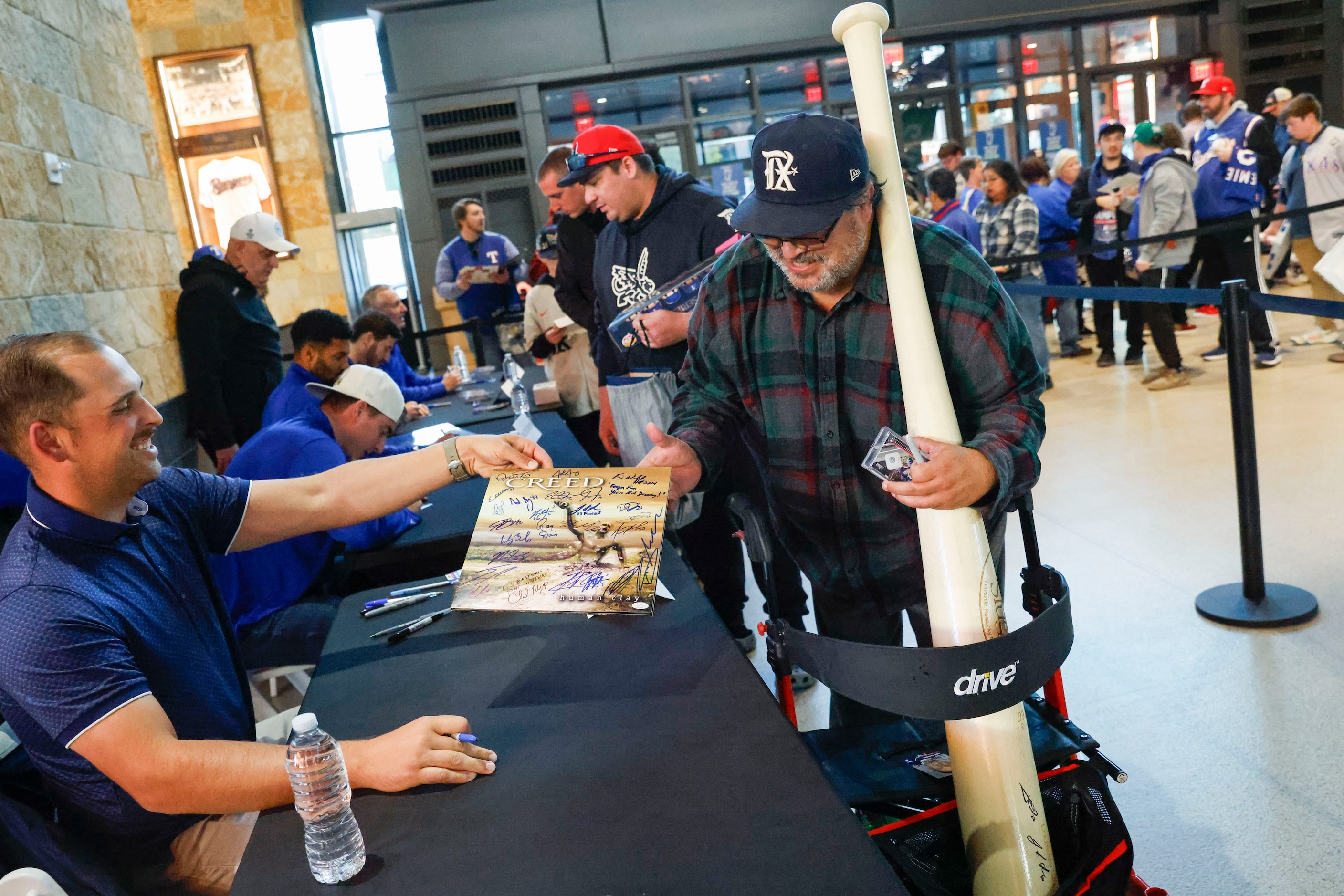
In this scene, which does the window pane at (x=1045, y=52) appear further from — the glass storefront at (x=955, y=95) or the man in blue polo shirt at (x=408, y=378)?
the man in blue polo shirt at (x=408, y=378)

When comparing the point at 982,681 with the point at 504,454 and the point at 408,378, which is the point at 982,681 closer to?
the point at 504,454

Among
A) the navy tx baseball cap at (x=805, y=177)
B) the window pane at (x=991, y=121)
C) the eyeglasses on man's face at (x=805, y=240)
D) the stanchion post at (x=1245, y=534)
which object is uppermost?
the window pane at (x=991, y=121)

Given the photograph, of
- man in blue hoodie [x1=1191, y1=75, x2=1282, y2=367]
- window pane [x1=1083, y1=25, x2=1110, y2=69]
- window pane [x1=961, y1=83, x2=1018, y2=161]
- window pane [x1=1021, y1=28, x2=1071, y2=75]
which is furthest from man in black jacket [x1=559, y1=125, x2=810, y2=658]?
window pane [x1=1083, y1=25, x2=1110, y2=69]

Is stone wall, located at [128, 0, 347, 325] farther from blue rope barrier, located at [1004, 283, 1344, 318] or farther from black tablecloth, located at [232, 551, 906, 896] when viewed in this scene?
black tablecloth, located at [232, 551, 906, 896]

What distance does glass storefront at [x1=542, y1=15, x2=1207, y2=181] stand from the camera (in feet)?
35.6

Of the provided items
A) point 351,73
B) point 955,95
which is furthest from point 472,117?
→ point 955,95

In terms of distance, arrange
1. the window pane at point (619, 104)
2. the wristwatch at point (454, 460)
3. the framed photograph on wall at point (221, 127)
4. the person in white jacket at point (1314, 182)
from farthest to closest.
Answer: the window pane at point (619, 104) < the framed photograph on wall at point (221, 127) < the person in white jacket at point (1314, 182) < the wristwatch at point (454, 460)

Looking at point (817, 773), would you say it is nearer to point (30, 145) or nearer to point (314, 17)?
point (30, 145)

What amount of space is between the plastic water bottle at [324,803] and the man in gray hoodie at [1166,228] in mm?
6258

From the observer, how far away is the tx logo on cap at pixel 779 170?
60.5 inches

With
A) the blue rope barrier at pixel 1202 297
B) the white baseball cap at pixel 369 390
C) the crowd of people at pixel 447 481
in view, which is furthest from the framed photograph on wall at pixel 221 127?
the blue rope barrier at pixel 1202 297

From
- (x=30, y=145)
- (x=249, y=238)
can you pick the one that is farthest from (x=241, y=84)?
(x=30, y=145)

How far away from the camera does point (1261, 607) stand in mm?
3008

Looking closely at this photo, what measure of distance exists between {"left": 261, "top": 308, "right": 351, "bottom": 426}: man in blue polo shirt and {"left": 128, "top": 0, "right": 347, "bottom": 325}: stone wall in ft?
23.0
